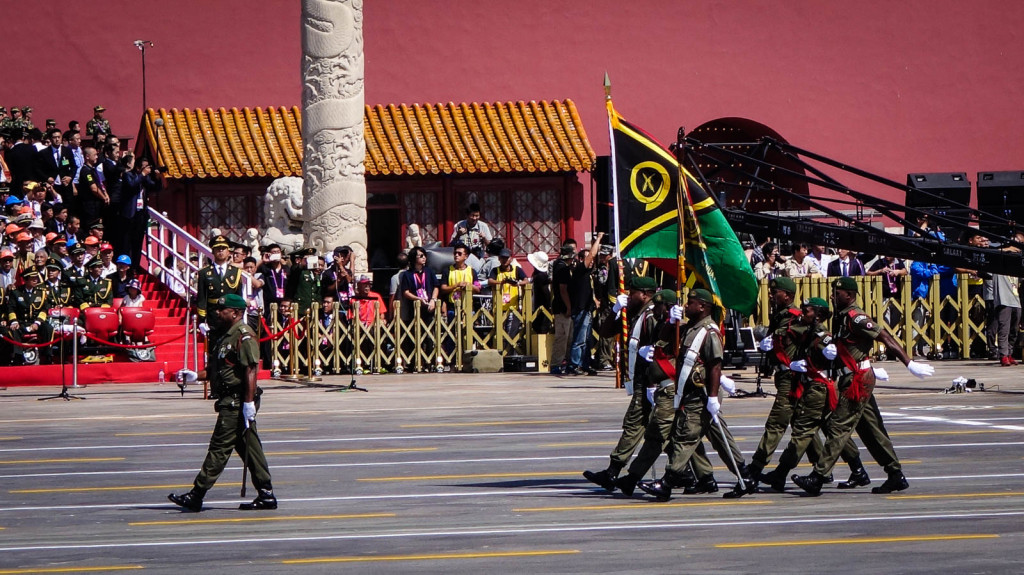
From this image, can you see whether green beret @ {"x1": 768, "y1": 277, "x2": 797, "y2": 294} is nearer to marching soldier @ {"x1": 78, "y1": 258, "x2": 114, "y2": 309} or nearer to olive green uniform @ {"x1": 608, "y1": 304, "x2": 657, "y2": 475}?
olive green uniform @ {"x1": 608, "y1": 304, "x2": 657, "y2": 475}

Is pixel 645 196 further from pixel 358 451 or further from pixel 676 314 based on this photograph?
pixel 676 314

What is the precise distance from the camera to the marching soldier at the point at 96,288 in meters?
24.6

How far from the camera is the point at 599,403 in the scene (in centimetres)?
2133

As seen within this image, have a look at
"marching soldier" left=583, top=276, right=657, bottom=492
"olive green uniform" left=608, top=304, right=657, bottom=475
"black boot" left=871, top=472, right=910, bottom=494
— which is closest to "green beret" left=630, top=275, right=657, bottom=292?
"marching soldier" left=583, top=276, right=657, bottom=492

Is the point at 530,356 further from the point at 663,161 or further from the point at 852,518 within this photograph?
the point at 852,518

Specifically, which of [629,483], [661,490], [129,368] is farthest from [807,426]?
[129,368]

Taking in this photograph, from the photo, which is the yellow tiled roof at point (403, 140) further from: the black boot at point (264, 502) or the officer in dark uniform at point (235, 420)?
the black boot at point (264, 502)

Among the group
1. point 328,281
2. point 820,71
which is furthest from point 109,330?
point 820,71

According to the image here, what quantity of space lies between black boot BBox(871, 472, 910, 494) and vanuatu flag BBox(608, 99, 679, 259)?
178 inches

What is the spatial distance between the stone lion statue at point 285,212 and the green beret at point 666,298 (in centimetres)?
1727

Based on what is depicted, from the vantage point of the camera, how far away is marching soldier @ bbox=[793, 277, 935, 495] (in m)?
13.5

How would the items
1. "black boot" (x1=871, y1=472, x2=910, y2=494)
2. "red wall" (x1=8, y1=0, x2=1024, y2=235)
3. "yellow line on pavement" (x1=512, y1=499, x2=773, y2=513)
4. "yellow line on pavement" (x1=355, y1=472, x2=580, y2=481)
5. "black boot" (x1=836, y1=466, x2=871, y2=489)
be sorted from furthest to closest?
"red wall" (x1=8, y1=0, x2=1024, y2=235) → "yellow line on pavement" (x1=355, y1=472, x2=580, y2=481) → "black boot" (x1=836, y1=466, x2=871, y2=489) → "black boot" (x1=871, y1=472, x2=910, y2=494) → "yellow line on pavement" (x1=512, y1=499, x2=773, y2=513)

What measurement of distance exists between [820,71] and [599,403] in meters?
18.1

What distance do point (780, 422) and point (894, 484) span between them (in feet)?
3.51
